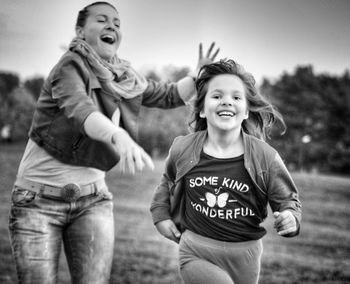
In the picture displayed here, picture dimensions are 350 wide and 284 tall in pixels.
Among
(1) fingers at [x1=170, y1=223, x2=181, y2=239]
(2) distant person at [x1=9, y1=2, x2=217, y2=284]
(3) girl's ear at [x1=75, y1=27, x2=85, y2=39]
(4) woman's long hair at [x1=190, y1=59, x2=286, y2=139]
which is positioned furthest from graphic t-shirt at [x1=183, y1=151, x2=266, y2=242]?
(3) girl's ear at [x1=75, y1=27, x2=85, y2=39]

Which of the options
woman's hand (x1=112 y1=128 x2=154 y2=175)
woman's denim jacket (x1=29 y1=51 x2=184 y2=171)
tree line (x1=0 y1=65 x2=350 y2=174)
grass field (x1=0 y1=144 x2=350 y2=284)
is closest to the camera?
woman's hand (x1=112 y1=128 x2=154 y2=175)

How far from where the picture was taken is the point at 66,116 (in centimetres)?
160

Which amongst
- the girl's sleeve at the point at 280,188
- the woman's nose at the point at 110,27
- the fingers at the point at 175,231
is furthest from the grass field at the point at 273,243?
the woman's nose at the point at 110,27

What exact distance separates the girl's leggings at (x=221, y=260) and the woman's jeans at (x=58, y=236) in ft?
1.27

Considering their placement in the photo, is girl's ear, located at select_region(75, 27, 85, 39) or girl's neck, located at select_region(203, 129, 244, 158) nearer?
girl's neck, located at select_region(203, 129, 244, 158)

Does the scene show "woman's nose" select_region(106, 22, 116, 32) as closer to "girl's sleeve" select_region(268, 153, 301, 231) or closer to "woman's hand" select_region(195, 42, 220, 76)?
"woman's hand" select_region(195, 42, 220, 76)

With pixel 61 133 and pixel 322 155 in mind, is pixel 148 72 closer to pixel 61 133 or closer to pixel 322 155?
pixel 322 155

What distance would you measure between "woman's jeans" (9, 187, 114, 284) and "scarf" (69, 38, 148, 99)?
0.46 meters

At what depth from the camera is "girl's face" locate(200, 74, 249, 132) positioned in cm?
169

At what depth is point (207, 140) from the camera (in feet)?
5.99

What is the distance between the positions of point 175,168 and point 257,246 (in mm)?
462

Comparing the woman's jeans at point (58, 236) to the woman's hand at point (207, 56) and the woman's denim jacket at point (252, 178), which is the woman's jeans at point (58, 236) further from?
the woman's hand at point (207, 56)

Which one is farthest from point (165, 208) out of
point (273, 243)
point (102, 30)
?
point (273, 243)

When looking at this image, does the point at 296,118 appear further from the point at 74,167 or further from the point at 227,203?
the point at 74,167
